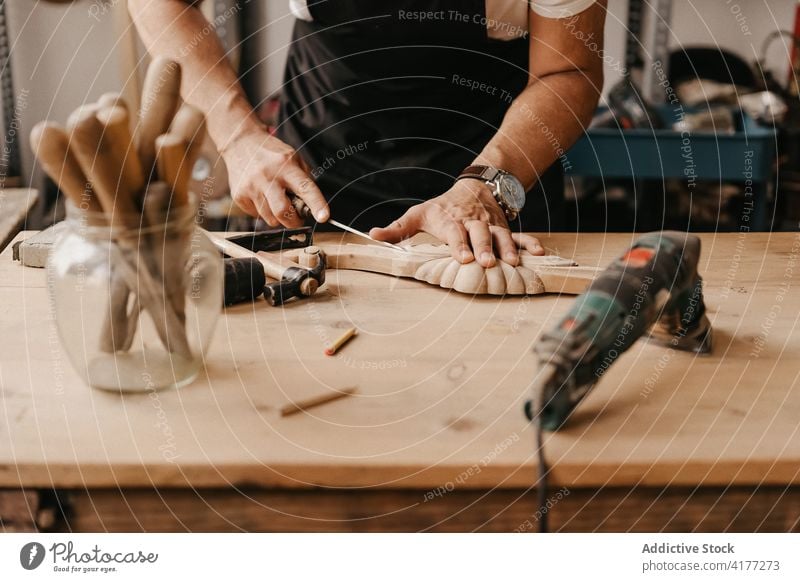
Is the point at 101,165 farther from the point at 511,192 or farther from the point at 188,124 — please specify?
the point at 511,192

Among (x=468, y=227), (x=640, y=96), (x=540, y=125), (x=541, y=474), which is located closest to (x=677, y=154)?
(x=640, y=96)

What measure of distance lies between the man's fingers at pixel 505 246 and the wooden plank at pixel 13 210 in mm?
580

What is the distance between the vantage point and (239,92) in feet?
3.28

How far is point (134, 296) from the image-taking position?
50 centimetres

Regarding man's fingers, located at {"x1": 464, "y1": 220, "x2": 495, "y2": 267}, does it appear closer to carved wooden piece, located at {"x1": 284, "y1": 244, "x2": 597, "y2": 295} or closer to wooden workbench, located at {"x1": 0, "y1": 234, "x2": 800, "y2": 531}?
carved wooden piece, located at {"x1": 284, "y1": 244, "x2": 597, "y2": 295}

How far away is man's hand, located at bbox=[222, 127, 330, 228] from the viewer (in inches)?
34.6

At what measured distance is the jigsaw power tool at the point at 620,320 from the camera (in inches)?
18.9

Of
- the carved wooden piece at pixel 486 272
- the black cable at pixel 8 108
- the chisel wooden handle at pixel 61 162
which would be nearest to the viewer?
the chisel wooden handle at pixel 61 162

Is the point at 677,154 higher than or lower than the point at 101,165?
lower

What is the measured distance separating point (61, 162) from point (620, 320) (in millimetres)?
368

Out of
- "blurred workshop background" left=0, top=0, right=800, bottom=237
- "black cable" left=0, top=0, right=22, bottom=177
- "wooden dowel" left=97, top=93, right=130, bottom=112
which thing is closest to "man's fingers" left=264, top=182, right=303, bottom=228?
"wooden dowel" left=97, top=93, right=130, bottom=112

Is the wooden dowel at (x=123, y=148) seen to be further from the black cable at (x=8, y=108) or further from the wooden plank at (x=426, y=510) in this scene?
the black cable at (x=8, y=108)

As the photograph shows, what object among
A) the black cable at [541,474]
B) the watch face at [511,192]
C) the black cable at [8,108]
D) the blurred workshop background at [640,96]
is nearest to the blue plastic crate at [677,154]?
the blurred workshop background at [640,96]
